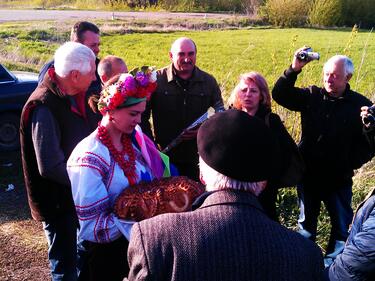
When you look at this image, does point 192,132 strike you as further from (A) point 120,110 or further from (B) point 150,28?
(B) point 150,28

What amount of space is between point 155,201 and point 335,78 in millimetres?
2225

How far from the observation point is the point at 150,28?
2653 cm

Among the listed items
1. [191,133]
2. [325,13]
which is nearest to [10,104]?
[191,133]

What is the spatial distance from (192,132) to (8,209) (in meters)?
2.57

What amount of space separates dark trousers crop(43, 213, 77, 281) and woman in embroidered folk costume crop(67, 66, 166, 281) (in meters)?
0.42

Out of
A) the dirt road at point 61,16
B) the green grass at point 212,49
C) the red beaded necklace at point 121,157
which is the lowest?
the green grass at point 212,49

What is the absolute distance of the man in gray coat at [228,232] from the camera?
53.7 inches

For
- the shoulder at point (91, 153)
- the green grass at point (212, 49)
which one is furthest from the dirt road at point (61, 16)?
the shoulder at point (91, 153)

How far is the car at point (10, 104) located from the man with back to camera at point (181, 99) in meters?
3.21

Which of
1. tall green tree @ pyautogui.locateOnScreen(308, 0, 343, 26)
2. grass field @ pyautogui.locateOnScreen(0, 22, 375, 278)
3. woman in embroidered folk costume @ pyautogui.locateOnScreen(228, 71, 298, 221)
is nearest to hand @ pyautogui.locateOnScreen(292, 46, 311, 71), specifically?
woman in embroidered folk costume @ pyautogui.locateOnScreen(228, 71, 298, 221)

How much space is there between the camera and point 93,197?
7.38 feet

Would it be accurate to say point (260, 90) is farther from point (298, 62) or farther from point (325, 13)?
point (325, 13)

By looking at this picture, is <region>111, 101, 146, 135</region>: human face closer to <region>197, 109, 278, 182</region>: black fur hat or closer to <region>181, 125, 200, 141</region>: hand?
<region>197, 109, 278, 182</region>: black fur hat

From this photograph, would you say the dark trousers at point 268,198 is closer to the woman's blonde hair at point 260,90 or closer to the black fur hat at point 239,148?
the woman's blonde hair at point 260,90
